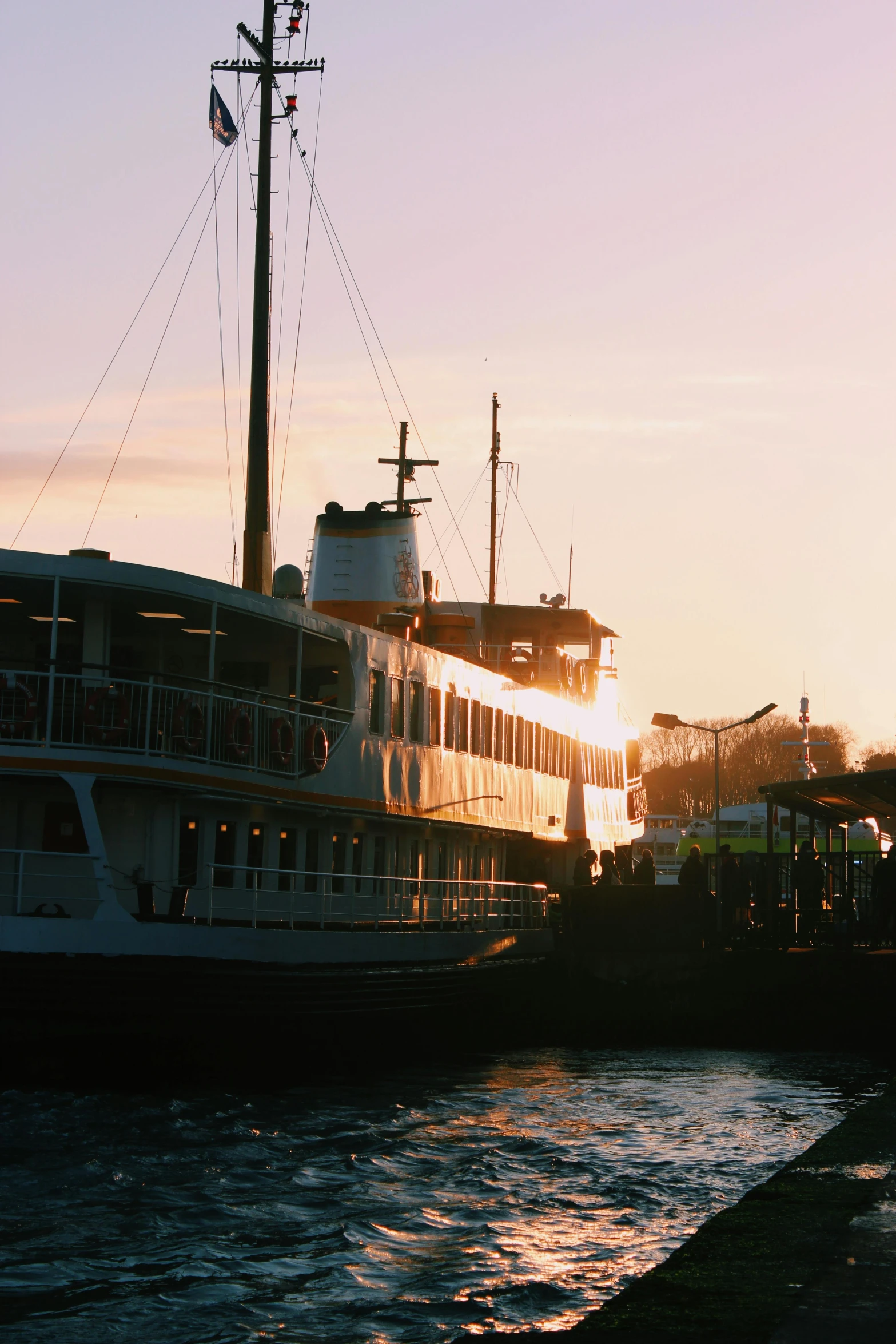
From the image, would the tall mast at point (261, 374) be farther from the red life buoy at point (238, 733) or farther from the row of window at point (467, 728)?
the red life buoy at point (238, 733)

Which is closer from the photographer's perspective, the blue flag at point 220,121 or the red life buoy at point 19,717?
the red life buoy at point 19,717

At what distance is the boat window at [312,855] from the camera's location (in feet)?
64.5

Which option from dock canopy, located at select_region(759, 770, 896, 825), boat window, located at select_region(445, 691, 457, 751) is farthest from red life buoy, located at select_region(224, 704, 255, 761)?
dock canopy, located at select_region(759, 770, 896, 825)

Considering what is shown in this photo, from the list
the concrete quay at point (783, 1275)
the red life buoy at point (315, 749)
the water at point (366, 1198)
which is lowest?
the water at point (366, 1198)

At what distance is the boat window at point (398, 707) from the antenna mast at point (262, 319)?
13.8 ft

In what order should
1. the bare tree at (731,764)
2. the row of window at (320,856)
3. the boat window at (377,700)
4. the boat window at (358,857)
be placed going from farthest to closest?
the bare tree at (731,764)
the boat window at (358,857)
the boat window at (377,700)
the row of window at (320,856)

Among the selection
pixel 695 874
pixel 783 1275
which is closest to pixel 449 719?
pixel 695 874

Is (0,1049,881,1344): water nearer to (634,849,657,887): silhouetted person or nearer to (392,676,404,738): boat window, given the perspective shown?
(392,676,404,738): boat window

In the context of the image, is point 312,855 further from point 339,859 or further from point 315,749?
point 315,749

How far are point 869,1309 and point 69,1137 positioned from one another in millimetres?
8821

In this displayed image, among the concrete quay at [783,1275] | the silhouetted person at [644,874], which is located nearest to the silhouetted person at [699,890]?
the silhouetted person at [644,874]

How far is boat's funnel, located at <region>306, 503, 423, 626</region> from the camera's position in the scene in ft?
88.1

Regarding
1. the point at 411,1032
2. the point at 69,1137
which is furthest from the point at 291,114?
the point at 69,1137

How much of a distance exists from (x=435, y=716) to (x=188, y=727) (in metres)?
6.99
